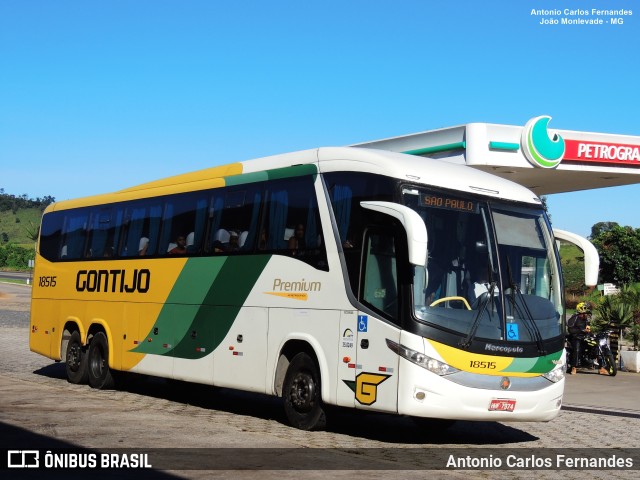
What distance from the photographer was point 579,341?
24984 mm

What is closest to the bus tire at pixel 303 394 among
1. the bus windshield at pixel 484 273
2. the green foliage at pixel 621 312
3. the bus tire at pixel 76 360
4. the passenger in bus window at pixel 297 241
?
the passenger in bus window at pixel 297 241

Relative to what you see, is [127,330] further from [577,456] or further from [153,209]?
[577,456]

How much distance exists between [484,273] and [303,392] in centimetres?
297

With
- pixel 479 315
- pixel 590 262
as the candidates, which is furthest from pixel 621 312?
pixel 479 315

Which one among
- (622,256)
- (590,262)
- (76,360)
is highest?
(622,256)

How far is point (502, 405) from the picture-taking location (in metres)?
12.0

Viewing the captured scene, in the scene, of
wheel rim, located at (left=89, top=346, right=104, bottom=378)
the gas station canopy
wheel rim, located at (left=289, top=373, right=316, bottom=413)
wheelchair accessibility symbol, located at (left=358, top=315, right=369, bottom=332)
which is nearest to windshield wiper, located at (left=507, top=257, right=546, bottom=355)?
wheelchair accessibility symbol, located at (left=358, top=315, right=369, bottom=332)

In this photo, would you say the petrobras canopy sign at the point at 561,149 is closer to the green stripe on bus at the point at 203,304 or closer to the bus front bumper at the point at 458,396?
the green stripe on bus at the point at 203,304

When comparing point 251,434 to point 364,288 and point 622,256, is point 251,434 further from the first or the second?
point 622,256

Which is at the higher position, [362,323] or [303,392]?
[362,323]

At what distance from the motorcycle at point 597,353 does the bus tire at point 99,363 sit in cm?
1146

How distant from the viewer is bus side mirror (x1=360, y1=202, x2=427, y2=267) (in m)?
11.2

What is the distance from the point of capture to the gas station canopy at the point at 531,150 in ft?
90.5

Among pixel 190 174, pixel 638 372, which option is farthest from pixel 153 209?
pixel 638 372
